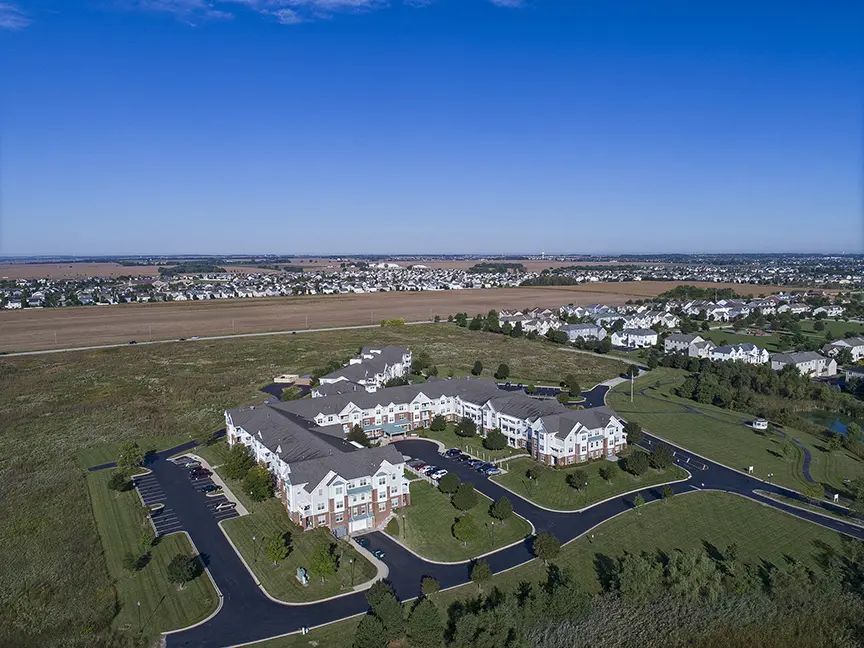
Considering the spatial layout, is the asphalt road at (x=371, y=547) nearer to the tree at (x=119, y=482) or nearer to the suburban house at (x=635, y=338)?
the tree at (x=119, y=482)

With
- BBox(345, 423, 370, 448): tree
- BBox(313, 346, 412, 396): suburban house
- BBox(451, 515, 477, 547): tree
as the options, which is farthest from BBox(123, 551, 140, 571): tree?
BBox(313, 346, 412, 396): suburban house

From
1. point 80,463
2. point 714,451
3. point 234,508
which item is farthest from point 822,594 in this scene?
point 80,463

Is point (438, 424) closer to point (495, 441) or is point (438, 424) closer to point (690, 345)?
point (495, 441)

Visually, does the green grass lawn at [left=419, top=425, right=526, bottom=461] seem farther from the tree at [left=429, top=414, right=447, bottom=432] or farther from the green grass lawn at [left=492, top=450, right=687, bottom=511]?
the green grass lawn at [left=492, top=450, right=687, bottom=511]

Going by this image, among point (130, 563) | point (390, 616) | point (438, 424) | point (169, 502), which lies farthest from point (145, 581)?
point (438, 424)

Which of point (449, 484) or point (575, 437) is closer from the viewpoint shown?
point (449, 484)

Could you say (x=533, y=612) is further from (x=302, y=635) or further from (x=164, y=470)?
(x=164, y=470)

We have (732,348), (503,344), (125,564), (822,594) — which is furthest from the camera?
(503,344)

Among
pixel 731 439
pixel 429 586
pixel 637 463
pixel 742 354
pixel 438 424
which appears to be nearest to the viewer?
pixel 429 586
